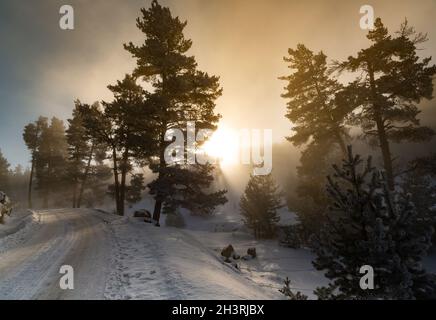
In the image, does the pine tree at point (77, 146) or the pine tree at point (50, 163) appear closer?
the pine tree at point (77, 146)

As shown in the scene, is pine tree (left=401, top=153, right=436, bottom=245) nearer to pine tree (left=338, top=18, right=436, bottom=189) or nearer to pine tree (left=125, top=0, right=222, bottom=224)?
pine tree (left=338, top=18, right=436, bottom=189)

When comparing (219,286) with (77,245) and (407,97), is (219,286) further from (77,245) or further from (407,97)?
(407,97)

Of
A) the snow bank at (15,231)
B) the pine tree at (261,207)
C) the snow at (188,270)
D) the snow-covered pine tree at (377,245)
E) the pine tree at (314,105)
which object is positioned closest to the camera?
the snow-covered pine tree at (377,245)

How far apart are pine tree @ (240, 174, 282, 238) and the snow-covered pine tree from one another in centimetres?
2317

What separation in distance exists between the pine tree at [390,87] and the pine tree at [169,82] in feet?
31.4

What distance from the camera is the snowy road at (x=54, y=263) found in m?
8.23

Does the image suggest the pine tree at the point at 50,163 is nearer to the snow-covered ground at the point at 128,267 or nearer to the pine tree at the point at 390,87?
the snow-covered ground at the point at 128,267

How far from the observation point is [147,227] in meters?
18.3

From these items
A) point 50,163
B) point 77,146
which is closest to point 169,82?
point 77,146

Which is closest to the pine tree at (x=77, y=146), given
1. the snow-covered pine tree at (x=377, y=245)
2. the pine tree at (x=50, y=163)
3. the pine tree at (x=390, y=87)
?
the pine tree at (x=50, y=163)

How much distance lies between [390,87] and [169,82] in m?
13.4

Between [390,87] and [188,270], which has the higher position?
[390,87]

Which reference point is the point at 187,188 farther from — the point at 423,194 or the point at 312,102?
the point at 423,194

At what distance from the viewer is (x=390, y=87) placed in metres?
16.1
